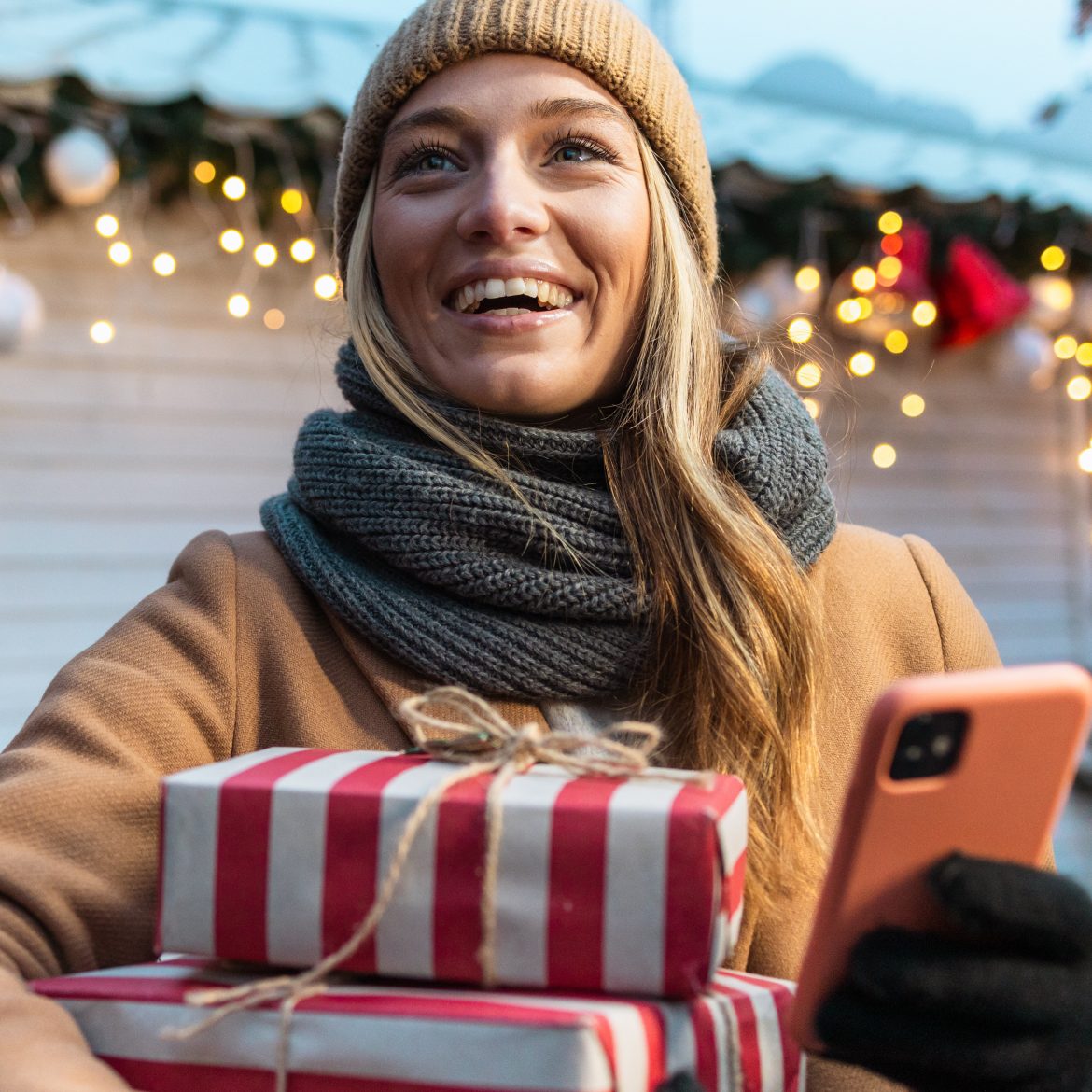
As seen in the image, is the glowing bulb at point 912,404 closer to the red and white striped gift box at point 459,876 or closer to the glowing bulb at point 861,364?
the glowing bulb at point 861,364

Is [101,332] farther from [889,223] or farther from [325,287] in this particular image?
[889,223]

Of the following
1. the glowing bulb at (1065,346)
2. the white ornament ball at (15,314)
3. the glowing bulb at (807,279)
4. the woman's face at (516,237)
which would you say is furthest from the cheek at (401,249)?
the glowing bulb at (1065,346)

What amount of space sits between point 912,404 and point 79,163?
3.49 m

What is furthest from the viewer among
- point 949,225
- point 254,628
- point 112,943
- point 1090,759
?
point 1090,759

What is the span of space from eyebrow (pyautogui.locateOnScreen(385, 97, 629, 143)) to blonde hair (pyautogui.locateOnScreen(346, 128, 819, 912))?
0.09 meters

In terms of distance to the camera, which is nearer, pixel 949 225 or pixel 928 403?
pixel 949 225

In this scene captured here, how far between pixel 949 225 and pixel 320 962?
4.52m

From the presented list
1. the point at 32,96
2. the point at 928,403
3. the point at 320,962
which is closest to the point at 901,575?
the point at 320,962

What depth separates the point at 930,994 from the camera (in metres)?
0.77

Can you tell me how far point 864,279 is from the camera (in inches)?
182

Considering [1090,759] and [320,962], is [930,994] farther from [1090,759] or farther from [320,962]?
[1090,759]

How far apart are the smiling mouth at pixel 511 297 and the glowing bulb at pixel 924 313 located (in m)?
3.63

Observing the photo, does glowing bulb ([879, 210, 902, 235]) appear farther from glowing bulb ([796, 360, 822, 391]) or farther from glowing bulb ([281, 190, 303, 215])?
glowing bulb ([796, 360, 822, 391])

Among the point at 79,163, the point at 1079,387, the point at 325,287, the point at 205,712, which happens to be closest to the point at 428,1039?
the point at 205,712
